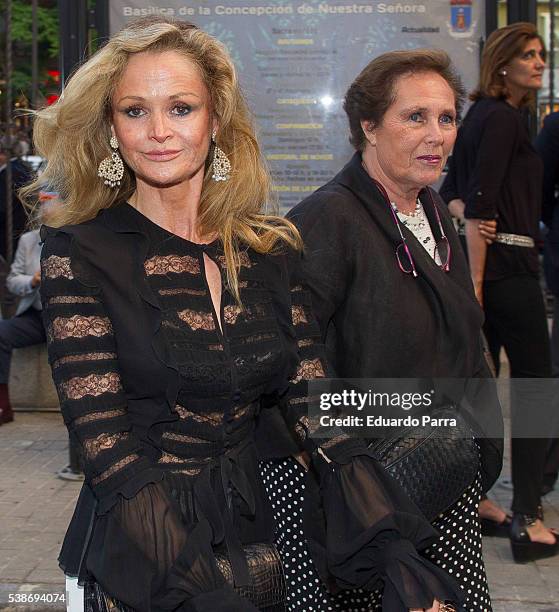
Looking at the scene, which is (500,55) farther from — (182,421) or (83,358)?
(83,358)

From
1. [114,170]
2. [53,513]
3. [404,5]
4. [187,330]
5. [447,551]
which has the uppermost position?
[404,5]

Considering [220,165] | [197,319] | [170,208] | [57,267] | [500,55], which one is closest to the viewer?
[57,267]

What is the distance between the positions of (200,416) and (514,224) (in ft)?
9.74

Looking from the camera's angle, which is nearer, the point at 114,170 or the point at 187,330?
the point at 187,330

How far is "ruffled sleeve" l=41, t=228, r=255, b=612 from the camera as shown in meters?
2.37

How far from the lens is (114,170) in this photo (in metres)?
2.81

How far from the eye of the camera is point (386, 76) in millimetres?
3525

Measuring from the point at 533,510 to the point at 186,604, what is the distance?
323 centimetres

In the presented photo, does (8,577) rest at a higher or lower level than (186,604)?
lower

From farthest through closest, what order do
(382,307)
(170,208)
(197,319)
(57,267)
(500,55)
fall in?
1. (500,55)
2. (382,307)
3. (170,208)
4. (197,319)
5. (57,267)

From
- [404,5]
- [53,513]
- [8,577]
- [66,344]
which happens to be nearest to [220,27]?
[404,5]

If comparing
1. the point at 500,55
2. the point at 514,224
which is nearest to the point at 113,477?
the point at 514,224

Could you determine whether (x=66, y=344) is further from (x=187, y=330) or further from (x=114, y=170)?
(x=114, y=170)

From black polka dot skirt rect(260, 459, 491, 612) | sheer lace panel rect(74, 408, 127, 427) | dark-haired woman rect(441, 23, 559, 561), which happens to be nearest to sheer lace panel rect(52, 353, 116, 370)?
sheer lace panel rect(74, 408, 127, 427)
